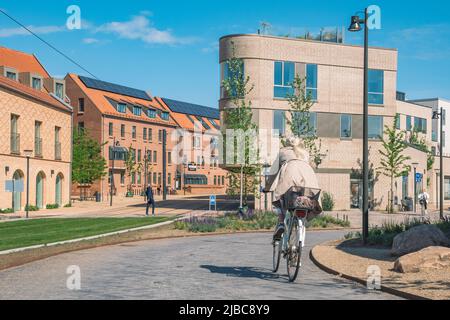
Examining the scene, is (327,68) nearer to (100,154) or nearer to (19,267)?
(19,267)

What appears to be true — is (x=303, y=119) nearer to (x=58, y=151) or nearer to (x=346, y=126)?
(x=346, y=126)

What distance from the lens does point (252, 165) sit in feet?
100.0

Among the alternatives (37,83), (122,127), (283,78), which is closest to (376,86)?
(283,78)

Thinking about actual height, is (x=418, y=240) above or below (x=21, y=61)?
below

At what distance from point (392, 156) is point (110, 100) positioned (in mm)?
45093

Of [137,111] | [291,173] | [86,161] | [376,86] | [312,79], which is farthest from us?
[137,111]

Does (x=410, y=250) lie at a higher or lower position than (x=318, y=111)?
lower

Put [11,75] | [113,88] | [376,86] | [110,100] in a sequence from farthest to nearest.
Answer: [113,88], [110,100], [11,75], [376,86]

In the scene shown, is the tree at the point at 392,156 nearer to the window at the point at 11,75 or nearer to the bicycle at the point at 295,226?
the window at the point at 11,75

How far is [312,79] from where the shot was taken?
4372 cm

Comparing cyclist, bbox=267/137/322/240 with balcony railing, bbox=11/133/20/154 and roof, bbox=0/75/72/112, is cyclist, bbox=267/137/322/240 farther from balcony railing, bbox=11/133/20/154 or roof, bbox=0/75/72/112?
balcony railing, bbox=11/133/20/154

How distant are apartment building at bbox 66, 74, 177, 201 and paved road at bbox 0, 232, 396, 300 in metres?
57.1

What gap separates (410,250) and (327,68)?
105ft

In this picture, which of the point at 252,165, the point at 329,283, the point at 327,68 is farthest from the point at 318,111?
the point at 329,283
